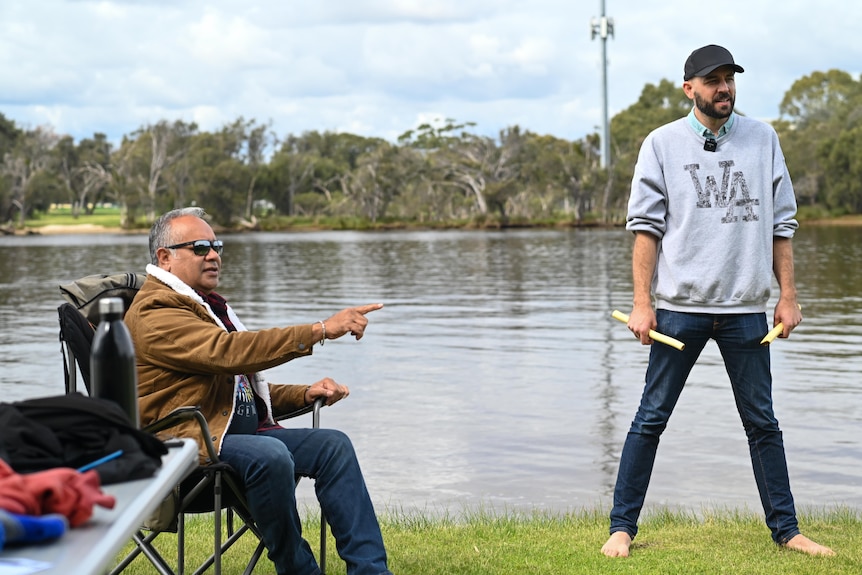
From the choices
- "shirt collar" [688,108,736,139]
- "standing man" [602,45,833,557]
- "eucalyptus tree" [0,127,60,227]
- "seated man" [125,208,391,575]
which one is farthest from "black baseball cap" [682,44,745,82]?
"eucalyptus tree" [0,127,60,227]

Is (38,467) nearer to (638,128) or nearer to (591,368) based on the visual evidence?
(591,368)

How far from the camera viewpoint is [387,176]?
87750mm

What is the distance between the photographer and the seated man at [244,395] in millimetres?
3633

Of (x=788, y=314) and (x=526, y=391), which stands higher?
(x=788, y=314)

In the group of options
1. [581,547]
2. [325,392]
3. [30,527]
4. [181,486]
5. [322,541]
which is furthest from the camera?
[581,547]

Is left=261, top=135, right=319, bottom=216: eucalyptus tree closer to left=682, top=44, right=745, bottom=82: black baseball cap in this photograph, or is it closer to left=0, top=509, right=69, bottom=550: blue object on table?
left=682, top=44, right=745, bottom=82: black baseball cap

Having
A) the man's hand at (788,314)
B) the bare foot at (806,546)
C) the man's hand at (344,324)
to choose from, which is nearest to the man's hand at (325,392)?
the man's hand at (344,324)

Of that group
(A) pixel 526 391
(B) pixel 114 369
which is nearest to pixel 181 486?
(B) pixel 114 369

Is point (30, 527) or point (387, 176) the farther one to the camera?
point (387, 176)

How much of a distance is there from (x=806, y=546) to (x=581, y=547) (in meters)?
0.81

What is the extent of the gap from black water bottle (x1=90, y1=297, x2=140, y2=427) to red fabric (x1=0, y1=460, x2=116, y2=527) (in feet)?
1.87

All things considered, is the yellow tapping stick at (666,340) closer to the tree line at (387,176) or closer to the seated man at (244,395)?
the seated man at (244,395)

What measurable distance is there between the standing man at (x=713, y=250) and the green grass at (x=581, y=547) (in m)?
0.15

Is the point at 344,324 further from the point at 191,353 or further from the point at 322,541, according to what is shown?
the point at 322,541
